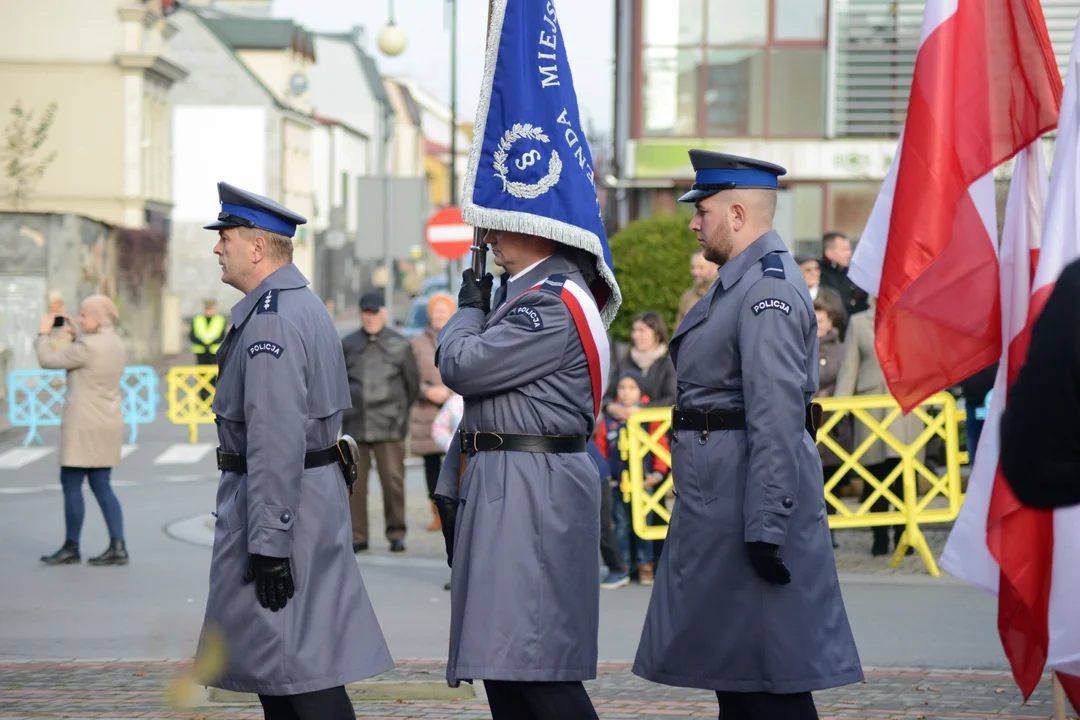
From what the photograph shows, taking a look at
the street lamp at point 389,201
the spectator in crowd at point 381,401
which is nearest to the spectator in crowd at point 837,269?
the spectator in crowd at point 381,401

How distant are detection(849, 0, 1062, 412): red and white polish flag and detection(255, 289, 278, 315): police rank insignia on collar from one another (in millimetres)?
2336

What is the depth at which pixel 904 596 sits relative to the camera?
33.5 ft

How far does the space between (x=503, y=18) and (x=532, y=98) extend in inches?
11.5

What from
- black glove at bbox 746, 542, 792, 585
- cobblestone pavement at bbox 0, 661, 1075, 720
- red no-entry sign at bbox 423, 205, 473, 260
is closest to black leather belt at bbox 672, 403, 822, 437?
black glove at bbox 746, 542, 792, 585

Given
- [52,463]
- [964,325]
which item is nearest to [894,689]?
[964,325]

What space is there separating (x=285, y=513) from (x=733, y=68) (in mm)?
27675

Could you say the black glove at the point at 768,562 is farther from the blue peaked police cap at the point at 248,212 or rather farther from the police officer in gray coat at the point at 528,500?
the blue peaked police cap at the point at 248,212

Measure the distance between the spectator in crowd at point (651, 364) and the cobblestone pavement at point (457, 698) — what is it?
10.2ft

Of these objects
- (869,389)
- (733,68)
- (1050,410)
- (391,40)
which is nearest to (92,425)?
(869,389)

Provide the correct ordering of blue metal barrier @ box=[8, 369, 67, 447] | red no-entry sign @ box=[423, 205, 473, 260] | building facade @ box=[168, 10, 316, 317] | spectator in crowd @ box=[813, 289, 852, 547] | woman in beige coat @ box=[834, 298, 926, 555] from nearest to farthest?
1. woman in beige coat @ box=[834, 298, 926, 555]
2. spectator in crowd @ box=[813, 289, 852, 547]
3. red no-entry sign @ box=[423, 205, 473, 260]
4. blue metal barrier @ box=[8, 369, 67, 447]
5. building facade @ box=[168, 10, 316, 317]

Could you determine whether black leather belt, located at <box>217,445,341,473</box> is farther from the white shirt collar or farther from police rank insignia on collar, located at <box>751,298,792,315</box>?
police rank insignia on collar, located at <box>751,298,792,315</box>

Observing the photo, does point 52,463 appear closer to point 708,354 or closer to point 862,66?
point 708,354

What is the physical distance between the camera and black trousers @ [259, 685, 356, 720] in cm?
502

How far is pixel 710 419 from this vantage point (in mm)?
5133
